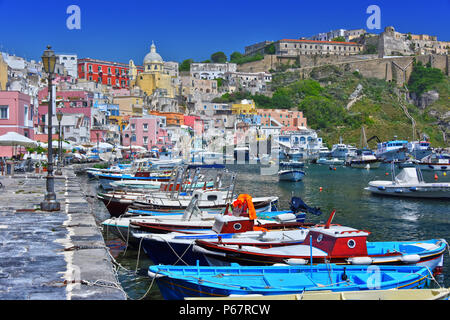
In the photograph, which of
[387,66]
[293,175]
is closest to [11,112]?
[293,175]

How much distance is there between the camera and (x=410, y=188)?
3203cm

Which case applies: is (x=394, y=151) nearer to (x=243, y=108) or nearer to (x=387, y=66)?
(x=243, y=108)

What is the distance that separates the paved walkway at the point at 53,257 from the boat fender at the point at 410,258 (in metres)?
6.57

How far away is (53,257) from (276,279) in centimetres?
416

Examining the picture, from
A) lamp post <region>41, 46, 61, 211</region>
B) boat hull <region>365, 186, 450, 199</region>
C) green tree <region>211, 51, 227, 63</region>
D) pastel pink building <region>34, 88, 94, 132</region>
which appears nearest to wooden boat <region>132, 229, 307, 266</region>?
lamp post <region>41, 46, 61, 211</region>

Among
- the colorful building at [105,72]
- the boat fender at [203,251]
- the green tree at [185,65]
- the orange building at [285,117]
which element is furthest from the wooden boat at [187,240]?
the green tree at [185,65]

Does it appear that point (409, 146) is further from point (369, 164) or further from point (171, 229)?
point (171, 229)

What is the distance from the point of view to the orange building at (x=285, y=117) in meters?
108

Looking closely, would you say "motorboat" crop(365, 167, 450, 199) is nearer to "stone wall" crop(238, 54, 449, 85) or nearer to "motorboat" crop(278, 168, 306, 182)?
"motorboat" crop(278, 168, 306, 182)

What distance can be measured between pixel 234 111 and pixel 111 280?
323 feet

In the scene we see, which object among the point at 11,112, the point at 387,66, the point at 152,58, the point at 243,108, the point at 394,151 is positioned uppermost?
the point at 387,66

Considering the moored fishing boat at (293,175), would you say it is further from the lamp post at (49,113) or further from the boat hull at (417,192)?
the lamp post at (49,113)

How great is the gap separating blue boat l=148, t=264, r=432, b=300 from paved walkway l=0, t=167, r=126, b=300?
1.16 meters

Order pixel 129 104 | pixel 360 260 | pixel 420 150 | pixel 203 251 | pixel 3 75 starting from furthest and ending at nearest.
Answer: pixel 420 150
pixel 129 104
pixel 3 75
pixel 203 251
pixel 360 260
